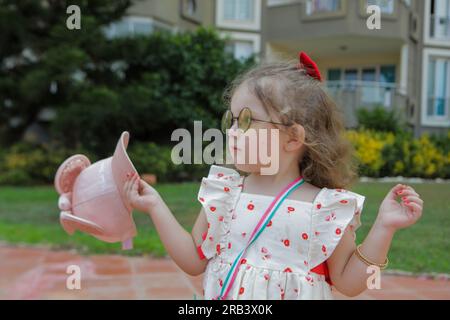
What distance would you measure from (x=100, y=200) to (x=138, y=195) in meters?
0.08

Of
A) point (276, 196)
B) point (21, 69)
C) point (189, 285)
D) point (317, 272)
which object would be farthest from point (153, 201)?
point (21, 69)

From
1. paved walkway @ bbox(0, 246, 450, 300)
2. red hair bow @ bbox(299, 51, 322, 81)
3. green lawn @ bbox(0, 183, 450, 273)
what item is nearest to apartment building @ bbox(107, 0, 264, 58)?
green lawn @ bbox(0, 183, 450, 273)

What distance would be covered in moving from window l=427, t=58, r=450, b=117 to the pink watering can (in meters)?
4.01

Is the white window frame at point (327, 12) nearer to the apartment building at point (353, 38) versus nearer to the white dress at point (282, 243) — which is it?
the apartment building at point (353, 38)

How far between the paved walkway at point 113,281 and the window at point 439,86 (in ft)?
8.64

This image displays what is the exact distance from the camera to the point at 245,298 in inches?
34.4

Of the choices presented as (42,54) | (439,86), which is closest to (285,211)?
(439,86)

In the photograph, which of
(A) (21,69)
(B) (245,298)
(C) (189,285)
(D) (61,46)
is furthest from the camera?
(A) (21,69)

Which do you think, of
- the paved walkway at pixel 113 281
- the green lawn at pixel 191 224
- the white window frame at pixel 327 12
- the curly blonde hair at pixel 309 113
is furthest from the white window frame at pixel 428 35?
the curly blonde hair at pixel 309 113

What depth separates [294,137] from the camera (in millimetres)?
927

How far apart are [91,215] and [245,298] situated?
350mm

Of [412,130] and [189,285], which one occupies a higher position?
[412,130]
